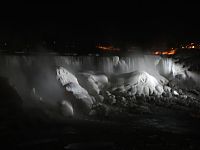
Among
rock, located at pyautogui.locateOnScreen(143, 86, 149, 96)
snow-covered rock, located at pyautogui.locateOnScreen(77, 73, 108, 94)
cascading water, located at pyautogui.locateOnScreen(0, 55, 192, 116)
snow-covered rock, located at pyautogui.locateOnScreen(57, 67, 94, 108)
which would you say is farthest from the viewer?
rock, located at pyautogui.locateOnScreen(143, 86, 149, 96)

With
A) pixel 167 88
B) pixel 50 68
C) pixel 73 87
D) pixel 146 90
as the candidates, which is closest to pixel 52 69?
pixel 50 68

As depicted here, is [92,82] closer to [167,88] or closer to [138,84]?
[138,84]

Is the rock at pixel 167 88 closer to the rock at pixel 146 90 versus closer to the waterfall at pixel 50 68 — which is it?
the rock at pixel 146 90

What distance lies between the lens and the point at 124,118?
22.2 metres

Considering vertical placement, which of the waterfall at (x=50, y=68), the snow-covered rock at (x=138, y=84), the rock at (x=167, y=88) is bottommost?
the rock at (x=167, y=88)

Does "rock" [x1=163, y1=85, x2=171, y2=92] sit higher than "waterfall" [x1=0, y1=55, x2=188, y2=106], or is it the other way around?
"waterfall" [x1=0, y1=55, x2=188, y2=106]

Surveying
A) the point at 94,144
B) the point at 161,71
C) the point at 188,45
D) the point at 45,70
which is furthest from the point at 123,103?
the point at 188,45

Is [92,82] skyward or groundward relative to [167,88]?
skyward

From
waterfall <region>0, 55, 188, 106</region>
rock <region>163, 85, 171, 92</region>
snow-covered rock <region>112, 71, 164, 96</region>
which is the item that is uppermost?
waterfall <region>0, 55, 188, 106</region>

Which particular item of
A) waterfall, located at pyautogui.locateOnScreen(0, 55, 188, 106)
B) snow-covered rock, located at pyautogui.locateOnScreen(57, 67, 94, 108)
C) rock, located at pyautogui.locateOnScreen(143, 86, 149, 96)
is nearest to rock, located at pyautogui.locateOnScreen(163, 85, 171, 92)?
rock, located at pyautogui.locateOnScreen(143, 86, 149, 96)

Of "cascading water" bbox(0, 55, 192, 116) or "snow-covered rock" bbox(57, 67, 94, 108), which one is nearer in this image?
"snow-covered rock" bbox(57, 67, 94, 108)

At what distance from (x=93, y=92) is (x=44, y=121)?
28.1 feet

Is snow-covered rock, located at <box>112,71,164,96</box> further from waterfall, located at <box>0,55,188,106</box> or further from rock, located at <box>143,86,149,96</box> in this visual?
waterfall, located at <box>0,55,188,106</box>

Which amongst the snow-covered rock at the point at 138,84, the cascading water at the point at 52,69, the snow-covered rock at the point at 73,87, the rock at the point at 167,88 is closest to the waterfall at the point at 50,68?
the cascading water at the point at 52,69
